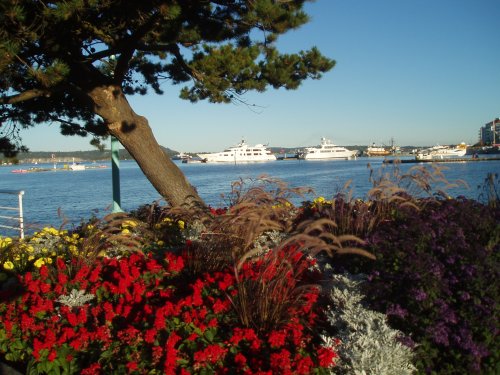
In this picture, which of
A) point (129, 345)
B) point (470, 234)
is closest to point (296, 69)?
point (470, 234)

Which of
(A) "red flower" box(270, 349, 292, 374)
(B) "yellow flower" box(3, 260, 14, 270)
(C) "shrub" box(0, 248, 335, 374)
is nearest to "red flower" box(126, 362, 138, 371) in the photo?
(C) "shrub" box(0, 248, 335, 374)

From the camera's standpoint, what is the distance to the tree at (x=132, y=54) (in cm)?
627

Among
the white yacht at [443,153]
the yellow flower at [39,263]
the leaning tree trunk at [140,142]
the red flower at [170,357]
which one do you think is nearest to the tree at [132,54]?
the leaning tree trunk at [140,142]

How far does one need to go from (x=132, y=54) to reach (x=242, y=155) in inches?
4291

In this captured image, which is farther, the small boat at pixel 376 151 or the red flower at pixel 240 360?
the small boat at pixel 376 151

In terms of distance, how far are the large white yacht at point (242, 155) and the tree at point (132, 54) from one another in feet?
349

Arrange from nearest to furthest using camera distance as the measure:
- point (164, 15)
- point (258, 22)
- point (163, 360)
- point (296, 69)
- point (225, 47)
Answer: point (163, 360)
point (164, 15)
point (258, 22)
point (225, 47)
point (296, 69)

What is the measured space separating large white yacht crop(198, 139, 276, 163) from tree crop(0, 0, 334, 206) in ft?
349

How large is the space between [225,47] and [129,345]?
6.01 m

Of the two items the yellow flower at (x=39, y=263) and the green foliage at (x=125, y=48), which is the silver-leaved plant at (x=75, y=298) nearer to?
the yellow flower at (x=39, y=263)

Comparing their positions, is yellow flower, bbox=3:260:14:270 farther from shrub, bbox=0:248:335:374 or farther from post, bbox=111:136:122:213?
post, bbox=111:136:122:213

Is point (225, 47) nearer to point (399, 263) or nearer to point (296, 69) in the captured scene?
point (296, 69)

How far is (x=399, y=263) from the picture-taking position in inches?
150

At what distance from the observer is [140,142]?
7.96 meters
